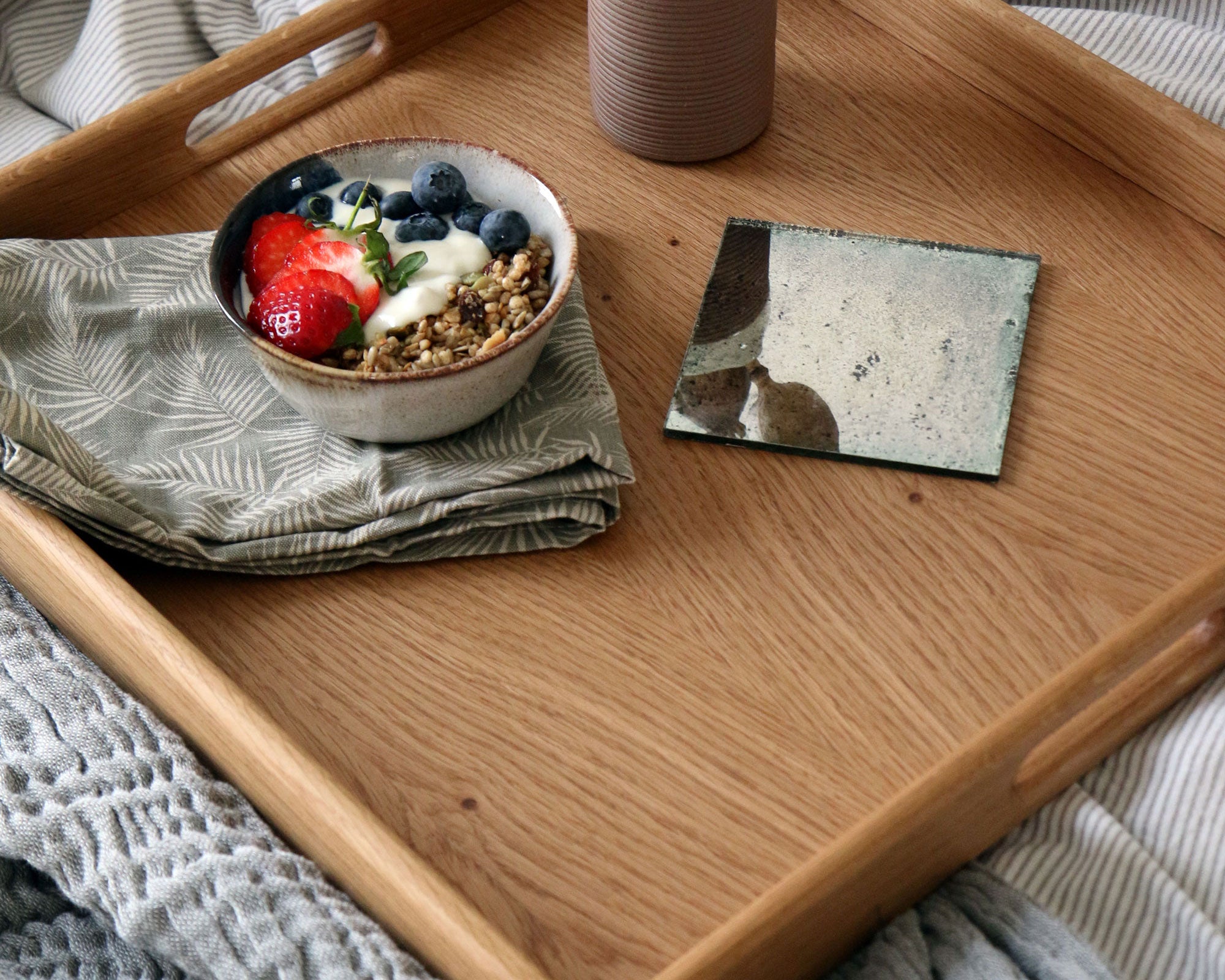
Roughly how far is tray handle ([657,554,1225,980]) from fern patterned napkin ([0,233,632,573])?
0.22 meters

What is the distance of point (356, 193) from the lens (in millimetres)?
777

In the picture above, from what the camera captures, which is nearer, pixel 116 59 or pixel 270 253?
pixel 270 253

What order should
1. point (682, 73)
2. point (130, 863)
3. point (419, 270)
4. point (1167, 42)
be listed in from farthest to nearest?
1. point (1167, 42)
2. point (682, 73)
3. point (419, 270)
4. point (130, 863)

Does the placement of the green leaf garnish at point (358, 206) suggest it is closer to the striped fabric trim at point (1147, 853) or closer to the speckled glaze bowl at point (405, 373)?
the speckled glaze bowl at point (405, 373)

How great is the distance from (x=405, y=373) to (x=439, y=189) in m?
0.13

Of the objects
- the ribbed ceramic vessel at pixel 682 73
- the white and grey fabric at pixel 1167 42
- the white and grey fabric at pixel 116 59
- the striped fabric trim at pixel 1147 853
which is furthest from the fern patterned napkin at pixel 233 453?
the white and grey fabric at pixel 1167 42

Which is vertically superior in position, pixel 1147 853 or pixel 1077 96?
pixel 1077 96

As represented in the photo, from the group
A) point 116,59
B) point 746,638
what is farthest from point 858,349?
point 116,59

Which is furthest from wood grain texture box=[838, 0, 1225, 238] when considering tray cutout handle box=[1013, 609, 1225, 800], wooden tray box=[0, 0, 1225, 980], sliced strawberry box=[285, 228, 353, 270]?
sliced strawberry box=[285, 228, 353, 270]

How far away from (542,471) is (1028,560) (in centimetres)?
25

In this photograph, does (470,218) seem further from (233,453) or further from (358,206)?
(233,453)

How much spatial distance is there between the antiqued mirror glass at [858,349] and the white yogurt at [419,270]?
0.46 feet

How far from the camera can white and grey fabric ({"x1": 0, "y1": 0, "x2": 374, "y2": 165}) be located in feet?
3.82

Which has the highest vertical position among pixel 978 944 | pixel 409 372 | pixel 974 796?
pixel 409 372
